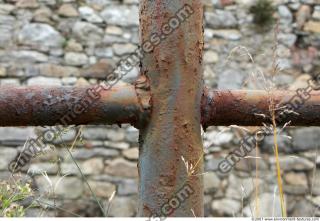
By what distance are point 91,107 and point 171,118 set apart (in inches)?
4.8

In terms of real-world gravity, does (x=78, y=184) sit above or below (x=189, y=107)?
above

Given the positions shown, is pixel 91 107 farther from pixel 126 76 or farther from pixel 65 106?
pixel 126 76

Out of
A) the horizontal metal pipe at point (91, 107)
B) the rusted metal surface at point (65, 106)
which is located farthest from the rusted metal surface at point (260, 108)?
the rusted metal surface at point (65, 106)

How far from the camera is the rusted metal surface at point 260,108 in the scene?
0.81m

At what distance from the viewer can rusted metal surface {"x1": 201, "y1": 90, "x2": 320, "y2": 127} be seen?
2.66 feet

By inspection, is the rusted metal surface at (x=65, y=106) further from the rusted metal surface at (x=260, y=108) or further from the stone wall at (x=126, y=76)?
the stone wall at (x=126, y=76)

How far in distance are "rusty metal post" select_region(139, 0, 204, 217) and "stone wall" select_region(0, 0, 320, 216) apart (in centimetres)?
314

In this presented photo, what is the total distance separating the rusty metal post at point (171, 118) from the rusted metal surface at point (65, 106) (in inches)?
1.7

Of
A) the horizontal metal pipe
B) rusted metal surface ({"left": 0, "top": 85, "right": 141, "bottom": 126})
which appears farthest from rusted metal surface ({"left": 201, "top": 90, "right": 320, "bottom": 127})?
rusted metal surface ({"left": 0, "top": 85, "right": 141, "bottom": 126})

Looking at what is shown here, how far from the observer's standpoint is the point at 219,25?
4344mm

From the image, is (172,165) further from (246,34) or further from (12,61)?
(246,34)

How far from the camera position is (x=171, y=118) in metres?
0.73

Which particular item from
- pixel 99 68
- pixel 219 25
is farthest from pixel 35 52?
pixel 219 25

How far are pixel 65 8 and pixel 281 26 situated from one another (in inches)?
68.8
